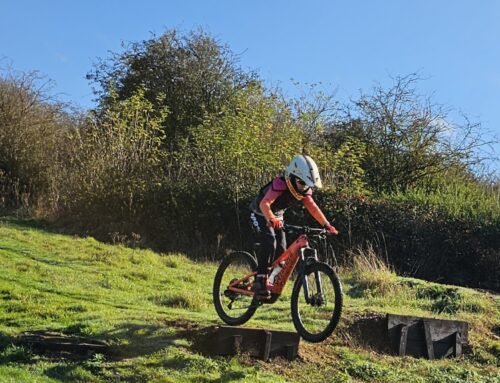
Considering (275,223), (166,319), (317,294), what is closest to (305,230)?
(275,223)

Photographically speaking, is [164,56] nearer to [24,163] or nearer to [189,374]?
[24,163]

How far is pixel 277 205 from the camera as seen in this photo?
340 inches

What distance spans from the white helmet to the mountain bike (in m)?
0.58

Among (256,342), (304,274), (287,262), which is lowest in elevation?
(256,342)

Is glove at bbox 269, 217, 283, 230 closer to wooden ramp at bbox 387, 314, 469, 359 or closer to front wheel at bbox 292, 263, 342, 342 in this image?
front wheel at bbox 292, 263, 342, 342

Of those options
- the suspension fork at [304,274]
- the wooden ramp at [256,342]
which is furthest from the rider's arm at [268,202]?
the wooden ramp at [256,342]

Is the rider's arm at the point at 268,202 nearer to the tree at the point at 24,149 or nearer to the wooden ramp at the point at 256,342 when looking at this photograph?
the wooden ramp at the point at 256,342

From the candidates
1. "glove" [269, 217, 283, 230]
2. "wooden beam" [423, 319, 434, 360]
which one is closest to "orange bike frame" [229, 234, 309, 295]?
"glove" [269, 217, 283, 230]

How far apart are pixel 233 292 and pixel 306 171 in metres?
2.15

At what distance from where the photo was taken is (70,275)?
40.1 ft

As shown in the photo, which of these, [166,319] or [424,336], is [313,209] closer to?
[166,319]

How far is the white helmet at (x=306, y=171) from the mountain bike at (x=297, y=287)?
22.8 inches

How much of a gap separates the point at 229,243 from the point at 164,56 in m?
10.3

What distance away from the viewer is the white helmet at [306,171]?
26.0 ft
